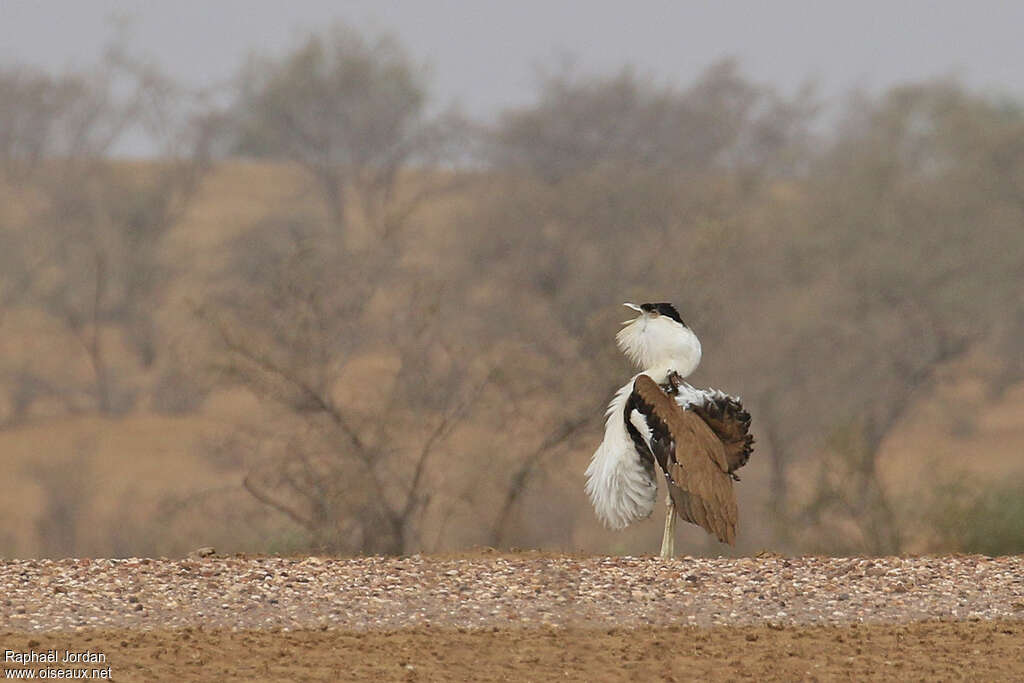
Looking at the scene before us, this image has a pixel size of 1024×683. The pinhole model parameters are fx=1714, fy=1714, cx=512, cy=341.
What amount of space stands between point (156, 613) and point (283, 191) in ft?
124

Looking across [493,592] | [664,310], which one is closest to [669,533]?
[664,310]

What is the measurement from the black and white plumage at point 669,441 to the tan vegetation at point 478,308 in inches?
127

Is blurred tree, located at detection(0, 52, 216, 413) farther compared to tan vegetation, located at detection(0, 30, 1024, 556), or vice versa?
blurred tree, located at detection(0, 52, 216, 413)

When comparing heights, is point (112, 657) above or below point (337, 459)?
below

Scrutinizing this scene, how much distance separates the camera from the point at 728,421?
10328 millimetres

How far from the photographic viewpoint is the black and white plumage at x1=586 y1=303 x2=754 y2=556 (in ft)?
33.0

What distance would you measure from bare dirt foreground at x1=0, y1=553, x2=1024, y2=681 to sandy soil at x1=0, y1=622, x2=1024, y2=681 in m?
0.01

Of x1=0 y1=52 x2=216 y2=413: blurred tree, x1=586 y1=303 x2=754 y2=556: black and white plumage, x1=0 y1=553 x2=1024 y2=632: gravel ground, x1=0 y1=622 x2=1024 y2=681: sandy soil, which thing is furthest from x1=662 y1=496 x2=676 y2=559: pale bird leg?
x1=0 y1=52 x2=216 y2=413: blurred tree

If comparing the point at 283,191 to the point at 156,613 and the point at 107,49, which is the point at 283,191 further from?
the point at 156,613

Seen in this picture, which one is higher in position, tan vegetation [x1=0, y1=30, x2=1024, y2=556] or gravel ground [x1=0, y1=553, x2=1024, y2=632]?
tan vegetation [x1=0, y1=30, x2=1024, y2=556]

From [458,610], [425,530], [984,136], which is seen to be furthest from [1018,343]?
[458,610]

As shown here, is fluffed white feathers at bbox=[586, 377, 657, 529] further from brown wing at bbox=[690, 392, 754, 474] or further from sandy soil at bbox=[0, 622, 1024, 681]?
sandy soil at bbox=[0, 622, 1024, 681]

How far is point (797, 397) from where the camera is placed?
28078mm

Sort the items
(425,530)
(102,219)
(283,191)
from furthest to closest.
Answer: (283,191) → (102,219) → (425,530)
